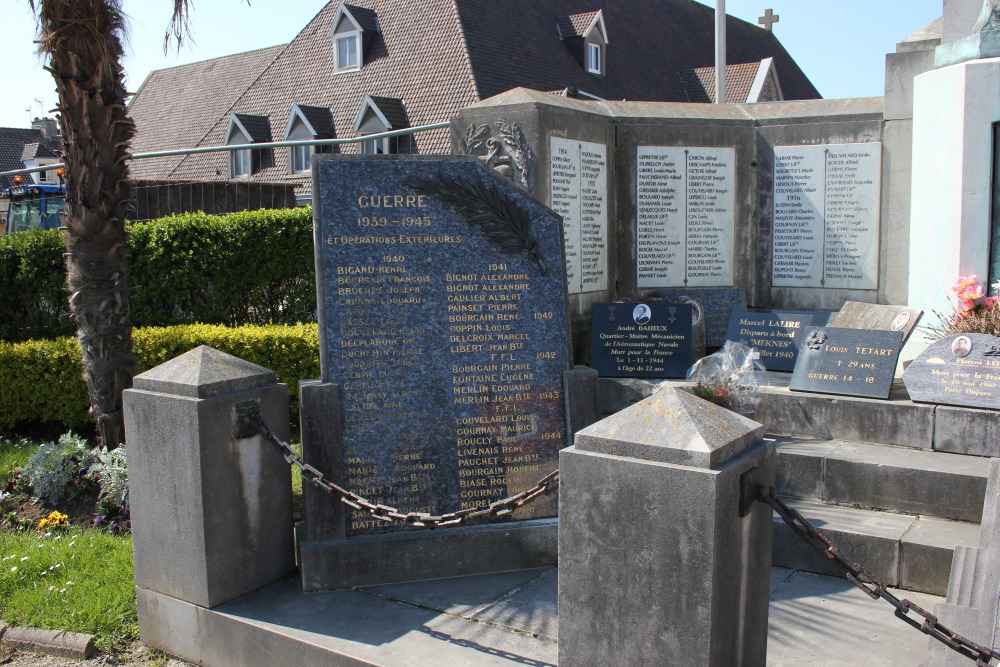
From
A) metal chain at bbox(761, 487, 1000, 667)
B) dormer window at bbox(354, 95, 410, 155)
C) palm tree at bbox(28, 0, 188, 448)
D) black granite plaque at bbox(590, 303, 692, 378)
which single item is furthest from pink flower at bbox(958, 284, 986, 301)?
dormer window at bbox(354, 95, 410, 155)

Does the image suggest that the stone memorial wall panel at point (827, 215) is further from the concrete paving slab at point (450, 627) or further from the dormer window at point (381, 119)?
the dormer window at point (381, 119)

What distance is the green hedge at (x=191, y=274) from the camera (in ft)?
32.5

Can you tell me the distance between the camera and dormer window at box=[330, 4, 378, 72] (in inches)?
1075

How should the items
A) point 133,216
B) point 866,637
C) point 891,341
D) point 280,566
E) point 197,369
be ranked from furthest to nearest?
1. point 133,216
2. point 891,341
3. point 280,566
4. point 197,369
5. point 866,637

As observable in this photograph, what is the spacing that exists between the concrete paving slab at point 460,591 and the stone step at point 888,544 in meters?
1.40

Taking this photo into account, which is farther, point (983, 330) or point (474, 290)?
point (983, 330)

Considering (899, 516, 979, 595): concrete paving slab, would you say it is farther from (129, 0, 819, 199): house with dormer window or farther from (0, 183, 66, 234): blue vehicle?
(0, 183, 66, 234): blue vehicle

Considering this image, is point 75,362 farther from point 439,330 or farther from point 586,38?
point 586,38

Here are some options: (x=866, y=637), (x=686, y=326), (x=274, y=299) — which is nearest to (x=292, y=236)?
(x=274, y=299)

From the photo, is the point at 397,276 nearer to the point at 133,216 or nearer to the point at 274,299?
the point at 274,299

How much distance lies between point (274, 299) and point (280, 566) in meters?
6.86

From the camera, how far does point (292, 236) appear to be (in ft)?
36.2

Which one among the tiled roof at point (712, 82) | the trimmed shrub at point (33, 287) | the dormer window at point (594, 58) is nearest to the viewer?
the trimmed shrub at point (33, 287)

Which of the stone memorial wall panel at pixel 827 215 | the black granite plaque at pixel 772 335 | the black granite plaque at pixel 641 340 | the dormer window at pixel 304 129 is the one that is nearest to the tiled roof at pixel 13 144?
the dormer window at pixel 304 129
